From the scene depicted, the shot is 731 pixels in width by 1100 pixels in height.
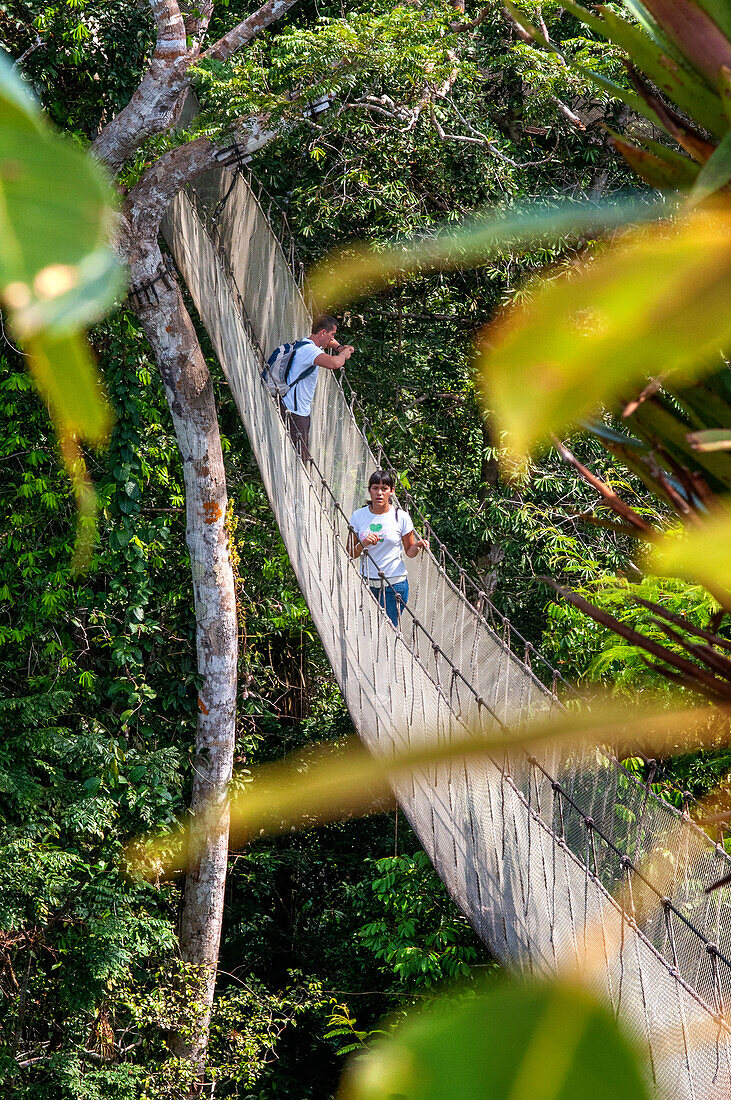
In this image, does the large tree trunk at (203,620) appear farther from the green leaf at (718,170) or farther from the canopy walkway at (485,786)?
the green leaf at (718,170)

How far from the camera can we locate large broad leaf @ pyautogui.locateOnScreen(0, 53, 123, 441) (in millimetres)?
110

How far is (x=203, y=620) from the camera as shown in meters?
5.62

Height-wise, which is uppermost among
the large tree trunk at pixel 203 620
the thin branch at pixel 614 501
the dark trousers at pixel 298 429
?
the thin branch at pixel 614 501

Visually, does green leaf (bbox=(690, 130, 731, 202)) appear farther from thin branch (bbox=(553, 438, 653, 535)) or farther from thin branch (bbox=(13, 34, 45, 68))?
thin branch (bbox=(13, 34, 45, 68))

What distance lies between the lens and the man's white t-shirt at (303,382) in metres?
4.18

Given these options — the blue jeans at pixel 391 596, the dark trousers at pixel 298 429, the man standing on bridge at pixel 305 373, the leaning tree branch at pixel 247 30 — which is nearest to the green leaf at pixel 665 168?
the blue jeans at pixel 391 596

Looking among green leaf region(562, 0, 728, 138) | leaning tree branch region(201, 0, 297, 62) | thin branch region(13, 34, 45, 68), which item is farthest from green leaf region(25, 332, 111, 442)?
thin branch region(13, 34, 45, 68)

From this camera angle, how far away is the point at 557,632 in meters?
4.70

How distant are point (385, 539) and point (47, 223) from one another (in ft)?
12.2

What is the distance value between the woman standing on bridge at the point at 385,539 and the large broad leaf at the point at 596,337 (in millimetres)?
3559

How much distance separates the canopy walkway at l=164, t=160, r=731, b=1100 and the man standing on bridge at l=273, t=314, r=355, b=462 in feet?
0.45

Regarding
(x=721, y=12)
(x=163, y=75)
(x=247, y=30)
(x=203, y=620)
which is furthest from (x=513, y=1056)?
(x=203, y=620)

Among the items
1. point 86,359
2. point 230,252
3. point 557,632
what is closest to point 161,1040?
point 557,632

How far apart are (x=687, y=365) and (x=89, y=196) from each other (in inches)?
3.1
